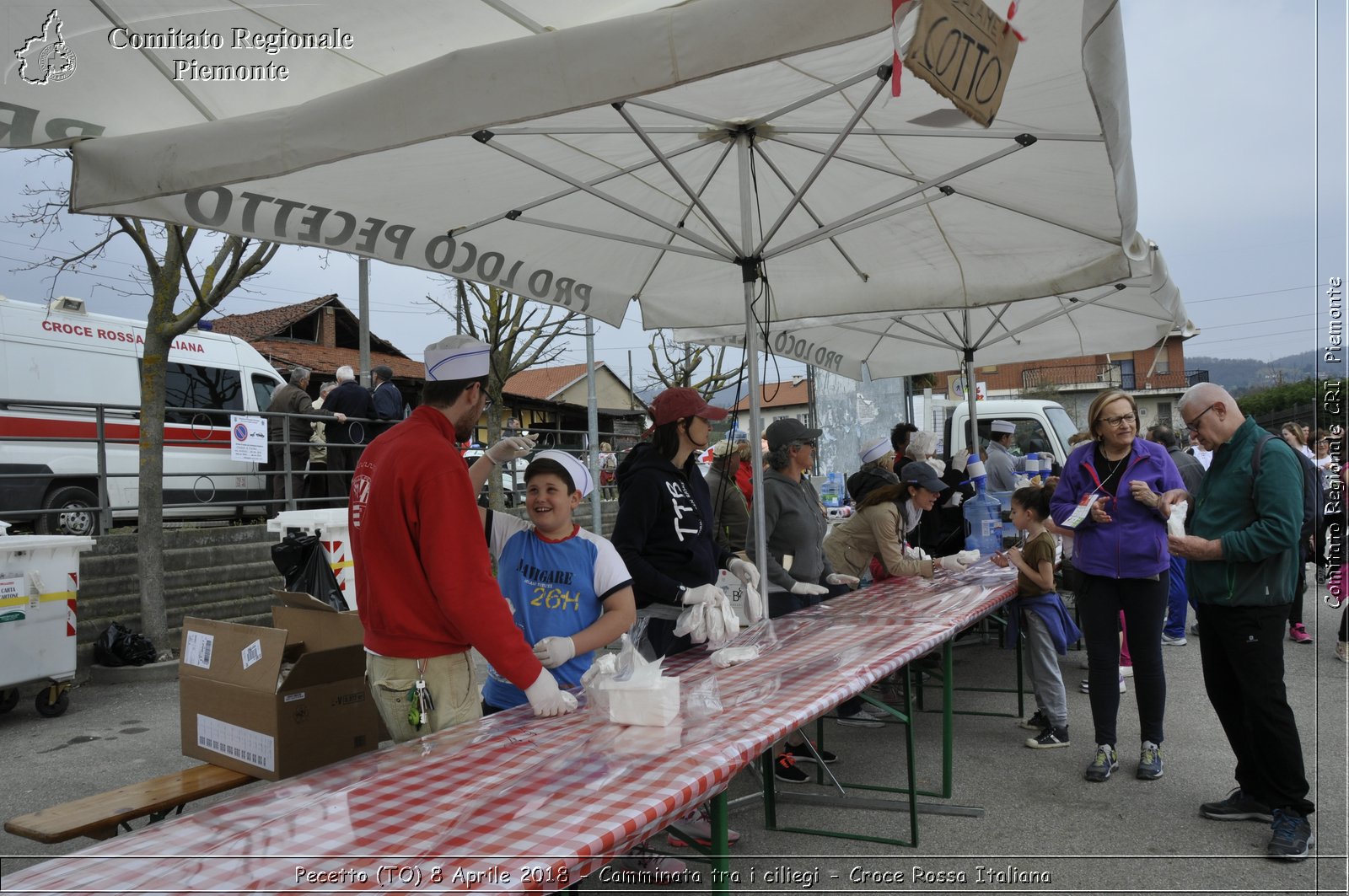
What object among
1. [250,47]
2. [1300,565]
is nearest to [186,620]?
[250,47]

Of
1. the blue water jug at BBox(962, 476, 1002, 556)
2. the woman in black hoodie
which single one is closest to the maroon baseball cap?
the woman in black hoodie

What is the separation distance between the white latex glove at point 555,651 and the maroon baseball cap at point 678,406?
116 cm

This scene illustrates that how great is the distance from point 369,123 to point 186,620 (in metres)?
2.06

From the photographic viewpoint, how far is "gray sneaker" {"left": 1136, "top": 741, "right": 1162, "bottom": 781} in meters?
4.27

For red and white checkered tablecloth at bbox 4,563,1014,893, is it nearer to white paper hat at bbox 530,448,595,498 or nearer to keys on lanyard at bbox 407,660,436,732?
keys on lanyard at bbox 407,660,436,732

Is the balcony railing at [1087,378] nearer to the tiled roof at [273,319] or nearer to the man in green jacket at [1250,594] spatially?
the tiled roof at [273,319]

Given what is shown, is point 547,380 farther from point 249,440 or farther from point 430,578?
point 430,578

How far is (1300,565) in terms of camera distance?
150 inches

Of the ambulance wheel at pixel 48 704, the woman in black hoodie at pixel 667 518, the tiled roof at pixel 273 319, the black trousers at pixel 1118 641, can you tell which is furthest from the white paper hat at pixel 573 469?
the tiled roof at pixel 273 319

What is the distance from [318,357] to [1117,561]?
2766 centimetres

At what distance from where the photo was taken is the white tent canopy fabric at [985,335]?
7.37 meters

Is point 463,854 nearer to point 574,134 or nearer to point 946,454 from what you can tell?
point 574,134

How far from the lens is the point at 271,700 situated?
290cm

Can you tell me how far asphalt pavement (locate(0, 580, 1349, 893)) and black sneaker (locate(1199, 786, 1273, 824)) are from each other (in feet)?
0.13
